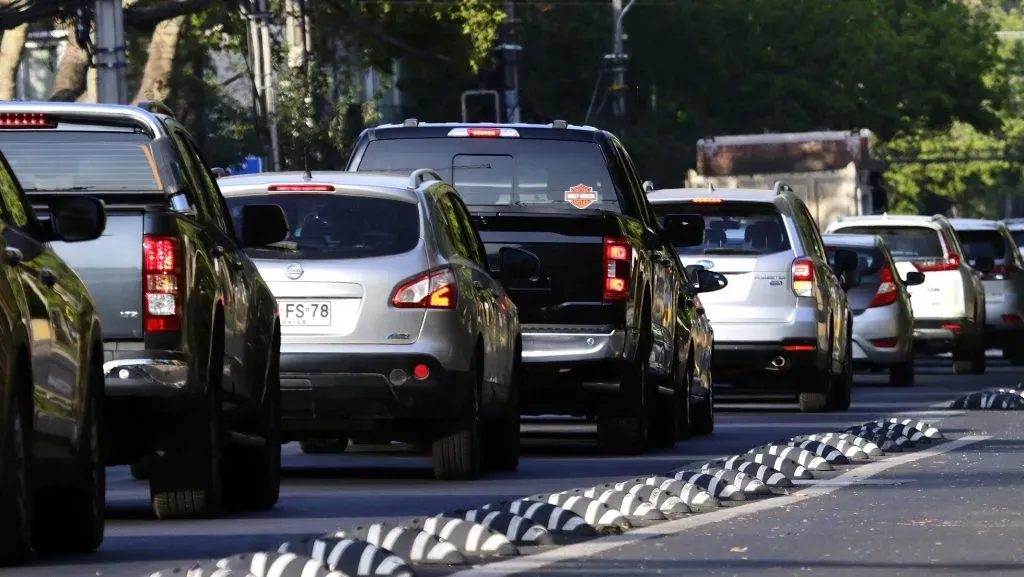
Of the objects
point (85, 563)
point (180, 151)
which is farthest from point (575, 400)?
point (85, 563)

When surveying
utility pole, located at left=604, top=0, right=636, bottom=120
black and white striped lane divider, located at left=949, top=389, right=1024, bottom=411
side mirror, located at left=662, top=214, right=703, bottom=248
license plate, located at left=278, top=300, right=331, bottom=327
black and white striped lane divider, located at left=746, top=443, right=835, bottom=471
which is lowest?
black and white striped lane divider, located at left=949, top=389, right=1024, bottom=411

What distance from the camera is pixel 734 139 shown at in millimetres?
42438

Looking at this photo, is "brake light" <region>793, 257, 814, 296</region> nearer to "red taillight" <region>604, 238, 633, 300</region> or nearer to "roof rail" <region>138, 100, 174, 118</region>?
"red taillight" <region>604, 238, 633, 300</region>

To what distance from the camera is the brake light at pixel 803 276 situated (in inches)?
854

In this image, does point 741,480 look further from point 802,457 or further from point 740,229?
point 740,229

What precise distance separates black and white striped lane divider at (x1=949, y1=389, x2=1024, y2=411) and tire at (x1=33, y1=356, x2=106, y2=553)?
1303cm

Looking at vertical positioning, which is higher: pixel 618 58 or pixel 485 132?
pixel 618 58

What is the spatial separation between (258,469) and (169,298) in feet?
4.79

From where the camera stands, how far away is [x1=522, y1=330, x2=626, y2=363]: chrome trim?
16.4 m

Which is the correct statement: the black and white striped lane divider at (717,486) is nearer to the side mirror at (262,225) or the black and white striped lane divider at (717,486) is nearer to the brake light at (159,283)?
the side mirror at (262,225)

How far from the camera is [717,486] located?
41.8ft

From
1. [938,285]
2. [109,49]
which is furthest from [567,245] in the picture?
[938,285]

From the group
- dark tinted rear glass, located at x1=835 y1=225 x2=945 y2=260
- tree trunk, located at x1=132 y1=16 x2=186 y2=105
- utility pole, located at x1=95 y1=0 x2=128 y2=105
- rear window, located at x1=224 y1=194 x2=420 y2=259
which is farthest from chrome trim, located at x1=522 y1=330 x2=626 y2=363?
tree trunk, located at x1=132 y1=16 x2=186 y2=105

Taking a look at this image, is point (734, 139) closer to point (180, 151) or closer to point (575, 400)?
point (575, 400)
